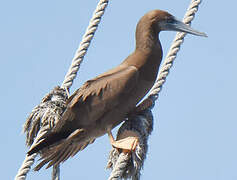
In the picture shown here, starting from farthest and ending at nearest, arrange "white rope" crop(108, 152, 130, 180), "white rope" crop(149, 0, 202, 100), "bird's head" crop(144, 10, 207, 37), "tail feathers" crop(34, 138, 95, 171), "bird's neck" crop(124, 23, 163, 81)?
"bird's head" crop(144, 10, 207, 37), "bird's neck" crop(124, 23, 163, 81), "white rope" crop(149, 0, 202, 100), "tail feathers" crop(34, 138, 95, 171), "white rope" crop(108, 152, 130, 180)

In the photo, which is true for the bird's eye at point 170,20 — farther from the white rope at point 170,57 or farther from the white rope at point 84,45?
the white rope at point 84,45

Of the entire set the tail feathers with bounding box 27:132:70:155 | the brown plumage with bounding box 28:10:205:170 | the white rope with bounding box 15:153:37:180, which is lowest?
the white rope with bounding box 15:153:37:180

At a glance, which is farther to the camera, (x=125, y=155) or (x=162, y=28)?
(x=162, y=28)

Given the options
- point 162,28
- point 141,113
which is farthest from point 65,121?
point 162,28

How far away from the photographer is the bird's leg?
19.9 ft

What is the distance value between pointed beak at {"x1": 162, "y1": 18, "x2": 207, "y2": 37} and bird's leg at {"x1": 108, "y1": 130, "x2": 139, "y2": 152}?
1.08 meters

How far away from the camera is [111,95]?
6621 millimetres

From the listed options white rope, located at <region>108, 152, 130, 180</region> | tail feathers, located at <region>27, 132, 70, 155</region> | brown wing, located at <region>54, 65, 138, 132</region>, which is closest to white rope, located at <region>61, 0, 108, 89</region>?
brown wing, located at <region>54, 65, 138, 132</region>

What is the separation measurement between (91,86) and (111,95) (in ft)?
0.59

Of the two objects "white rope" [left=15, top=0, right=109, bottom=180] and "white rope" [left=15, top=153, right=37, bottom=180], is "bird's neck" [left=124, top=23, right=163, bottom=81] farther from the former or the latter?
"white rope" [left=15, top=153, right=37, bottom=180]

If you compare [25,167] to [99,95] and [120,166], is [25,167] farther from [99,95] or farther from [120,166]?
[99,95]

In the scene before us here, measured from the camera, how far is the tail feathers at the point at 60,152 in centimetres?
639

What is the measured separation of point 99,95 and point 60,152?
56cm

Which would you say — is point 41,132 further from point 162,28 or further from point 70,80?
point 162,28
